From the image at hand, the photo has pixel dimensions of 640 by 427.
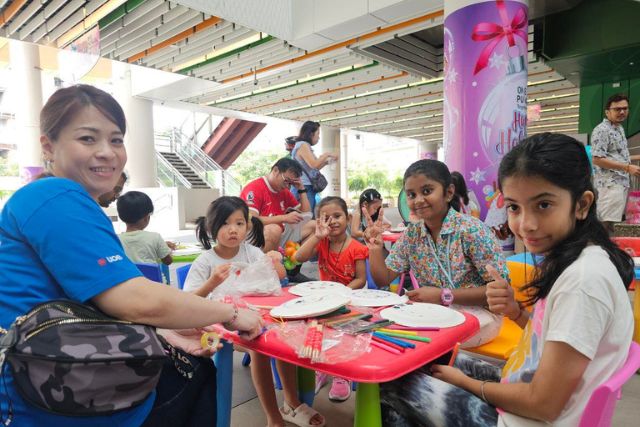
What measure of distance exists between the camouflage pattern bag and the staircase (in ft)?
42.4

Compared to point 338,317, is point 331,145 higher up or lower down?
higher up

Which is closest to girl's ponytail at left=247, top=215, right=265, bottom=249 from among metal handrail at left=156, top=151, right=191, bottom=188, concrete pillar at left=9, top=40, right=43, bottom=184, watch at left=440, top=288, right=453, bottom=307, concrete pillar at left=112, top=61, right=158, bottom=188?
watch at left=440, top=288, right=453, bottom=307

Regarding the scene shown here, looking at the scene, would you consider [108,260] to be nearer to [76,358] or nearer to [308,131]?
[76,358]

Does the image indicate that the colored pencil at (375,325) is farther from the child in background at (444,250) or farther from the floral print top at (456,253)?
the floral print top at (456,253)

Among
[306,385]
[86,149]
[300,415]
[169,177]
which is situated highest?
[169,177]

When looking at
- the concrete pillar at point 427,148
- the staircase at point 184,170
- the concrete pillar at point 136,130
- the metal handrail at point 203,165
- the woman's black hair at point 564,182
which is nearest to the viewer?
the woman's black hair at point 564,182

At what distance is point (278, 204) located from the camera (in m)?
3.83

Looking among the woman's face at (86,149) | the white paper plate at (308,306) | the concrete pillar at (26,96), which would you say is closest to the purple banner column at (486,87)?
the white paper plate at (308,306)

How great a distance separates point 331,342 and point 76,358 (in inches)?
26.7

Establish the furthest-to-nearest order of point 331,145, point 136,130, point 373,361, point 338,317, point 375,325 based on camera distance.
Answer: point 331,145, point 136,130, point 338,317, point 375,325, point 373,361

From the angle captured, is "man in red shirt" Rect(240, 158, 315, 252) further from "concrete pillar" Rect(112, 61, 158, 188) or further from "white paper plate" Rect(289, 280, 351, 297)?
"concrete pillar" Rect(112, 61, 158, 188)

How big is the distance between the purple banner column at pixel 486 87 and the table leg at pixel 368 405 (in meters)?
3.43

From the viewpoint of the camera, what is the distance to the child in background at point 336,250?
2647 mm

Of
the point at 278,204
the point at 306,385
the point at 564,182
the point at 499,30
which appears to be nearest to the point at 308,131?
the point at 278,204
